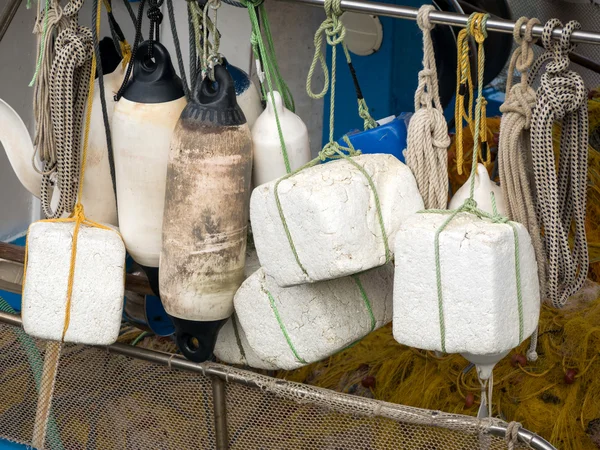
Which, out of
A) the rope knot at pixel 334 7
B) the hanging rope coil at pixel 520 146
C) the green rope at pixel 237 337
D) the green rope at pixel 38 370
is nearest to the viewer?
the hanging rope coil at pixel 520 146

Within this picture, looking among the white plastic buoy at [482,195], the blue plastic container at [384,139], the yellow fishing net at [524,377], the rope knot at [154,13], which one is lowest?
the yellow fishing net at [524,377]

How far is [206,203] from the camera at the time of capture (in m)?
1.82

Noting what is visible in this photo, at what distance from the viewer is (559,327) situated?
280 cm

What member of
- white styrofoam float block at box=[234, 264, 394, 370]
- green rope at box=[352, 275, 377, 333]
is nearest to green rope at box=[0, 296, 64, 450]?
white styrofoam float block at box=[234, 264, 394, 370]

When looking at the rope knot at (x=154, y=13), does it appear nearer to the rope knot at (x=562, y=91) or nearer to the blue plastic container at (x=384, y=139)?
the blue plastic container at (x=384, y=139)

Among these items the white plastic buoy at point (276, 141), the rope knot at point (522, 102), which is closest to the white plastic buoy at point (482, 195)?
the rope knot at point (522, 102)

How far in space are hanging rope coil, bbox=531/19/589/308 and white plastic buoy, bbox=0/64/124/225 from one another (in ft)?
3.46

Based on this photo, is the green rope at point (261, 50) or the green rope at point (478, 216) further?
the green rope at point (261, 50)

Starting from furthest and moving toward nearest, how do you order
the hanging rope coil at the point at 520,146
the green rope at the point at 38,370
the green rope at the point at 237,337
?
the green rope at the point at 38,370
the green rope at the point at 237,337
the hanging rope coil at the point at 520,146

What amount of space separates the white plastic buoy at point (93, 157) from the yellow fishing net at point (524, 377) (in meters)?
1.08

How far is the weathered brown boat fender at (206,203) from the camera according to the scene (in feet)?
5.91

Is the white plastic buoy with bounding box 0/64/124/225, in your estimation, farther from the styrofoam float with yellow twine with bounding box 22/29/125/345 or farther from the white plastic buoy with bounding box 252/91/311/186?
the white plastic buoy with bounding box 252/91/311/186

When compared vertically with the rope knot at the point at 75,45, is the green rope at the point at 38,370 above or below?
below

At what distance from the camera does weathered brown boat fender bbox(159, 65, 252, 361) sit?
1801 millimetres
